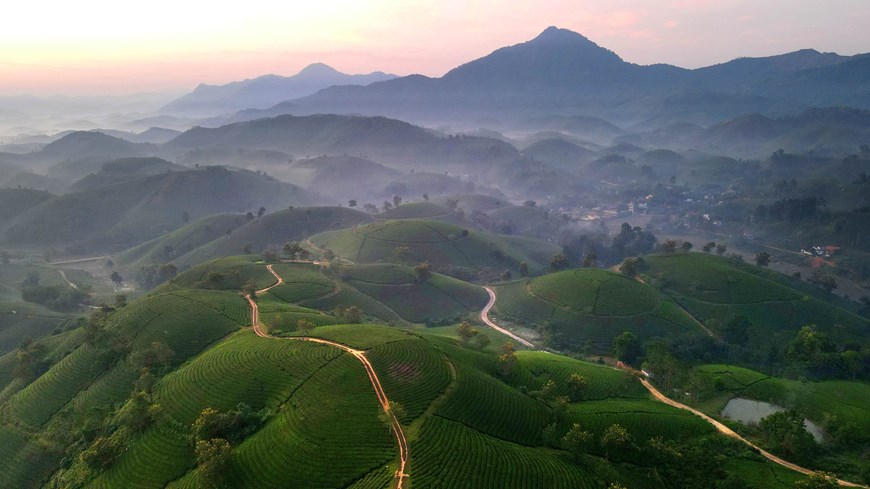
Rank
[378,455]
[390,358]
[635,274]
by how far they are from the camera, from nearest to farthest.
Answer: [378,455] < [390,358] < [635,274]

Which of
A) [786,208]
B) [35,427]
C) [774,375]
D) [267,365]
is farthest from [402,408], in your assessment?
[786,208]

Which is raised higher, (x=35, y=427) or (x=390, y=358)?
(x=390, y=358)

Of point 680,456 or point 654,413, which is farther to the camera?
point 654,413

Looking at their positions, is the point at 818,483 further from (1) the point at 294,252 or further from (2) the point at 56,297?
(2) the point at 56,297

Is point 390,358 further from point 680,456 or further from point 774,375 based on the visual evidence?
point 774,375

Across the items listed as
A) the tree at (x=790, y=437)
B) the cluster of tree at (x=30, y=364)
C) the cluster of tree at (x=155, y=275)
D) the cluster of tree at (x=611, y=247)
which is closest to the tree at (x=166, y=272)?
the cluster of tree at (x=155, y=275)

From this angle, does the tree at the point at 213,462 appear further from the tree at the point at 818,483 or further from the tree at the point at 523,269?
the tree at the point at 523,269

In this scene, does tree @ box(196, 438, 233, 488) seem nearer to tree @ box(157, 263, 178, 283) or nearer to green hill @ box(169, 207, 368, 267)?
tree @ box(157, 263, 178, 283)
